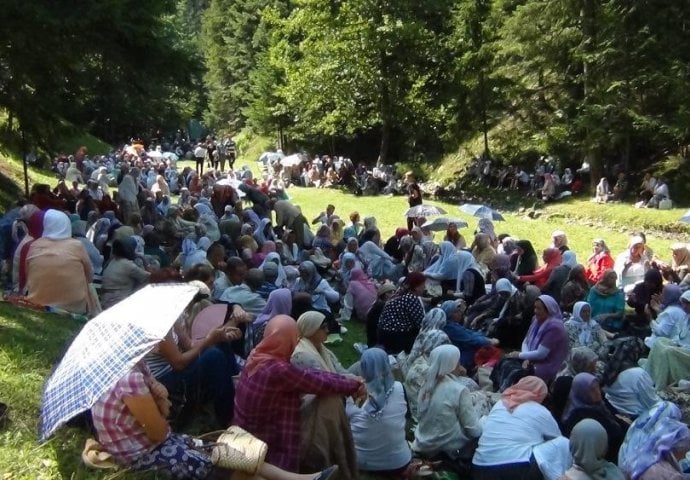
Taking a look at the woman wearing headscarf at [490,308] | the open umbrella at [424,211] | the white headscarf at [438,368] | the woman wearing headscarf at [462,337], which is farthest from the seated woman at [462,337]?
the open umbrella at [424,211]

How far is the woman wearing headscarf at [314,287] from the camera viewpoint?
35.0 ft

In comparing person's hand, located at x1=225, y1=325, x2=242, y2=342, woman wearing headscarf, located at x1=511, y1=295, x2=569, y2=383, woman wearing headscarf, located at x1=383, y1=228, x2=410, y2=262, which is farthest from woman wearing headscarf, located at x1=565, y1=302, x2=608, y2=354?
woman wearing headscarf, located at x1=383, y1=228, x2=410, y2=262

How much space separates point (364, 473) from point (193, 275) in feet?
11.4

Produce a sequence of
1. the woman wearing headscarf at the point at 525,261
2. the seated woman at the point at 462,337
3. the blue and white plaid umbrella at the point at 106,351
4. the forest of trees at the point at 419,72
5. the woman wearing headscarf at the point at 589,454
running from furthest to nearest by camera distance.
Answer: the woman wearing headscarf at the point at 525,261 < the forest of trees at the point at 419,72 < the seated woman at the point at 462,337 < the woman wearing headscarf at the point at 589,454 < the blue and white plaid umbrella at the point at 106,351

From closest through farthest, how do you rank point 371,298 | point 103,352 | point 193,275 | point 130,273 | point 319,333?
point 103,352, point 319,333, point 193,275, point 130,273, point 371,298

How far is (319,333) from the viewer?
6.11m

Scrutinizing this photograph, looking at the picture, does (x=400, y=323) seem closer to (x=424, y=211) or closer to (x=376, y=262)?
(x=376, y=262)

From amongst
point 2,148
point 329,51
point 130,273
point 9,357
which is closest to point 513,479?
point 9,357

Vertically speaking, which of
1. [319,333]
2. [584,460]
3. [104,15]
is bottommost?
[584,460]

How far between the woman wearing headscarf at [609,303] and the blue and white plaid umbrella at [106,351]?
6.92 meters

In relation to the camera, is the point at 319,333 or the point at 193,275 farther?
the point at 193,275

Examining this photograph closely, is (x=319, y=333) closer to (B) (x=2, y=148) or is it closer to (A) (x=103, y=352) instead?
(A) (x=103, y=352)

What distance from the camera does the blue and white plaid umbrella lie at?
429 cm

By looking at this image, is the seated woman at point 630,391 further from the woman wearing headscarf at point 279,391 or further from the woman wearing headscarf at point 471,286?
the woman wearing headscarf at point 471,286
